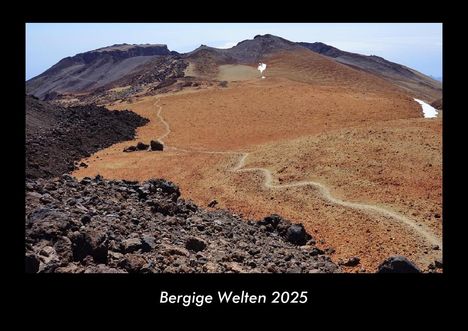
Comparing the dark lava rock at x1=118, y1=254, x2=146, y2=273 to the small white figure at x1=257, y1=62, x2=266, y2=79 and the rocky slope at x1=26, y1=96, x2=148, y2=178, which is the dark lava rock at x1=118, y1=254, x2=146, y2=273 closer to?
the rocky slope at x1=26, y1=96, x2=148, y2=178

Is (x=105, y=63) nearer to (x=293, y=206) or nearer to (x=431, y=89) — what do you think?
(x=431, y=89)

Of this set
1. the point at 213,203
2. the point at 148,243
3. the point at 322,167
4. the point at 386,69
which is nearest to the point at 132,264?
the point at 148,243

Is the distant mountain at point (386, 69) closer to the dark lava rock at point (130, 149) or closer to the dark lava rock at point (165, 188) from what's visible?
the dark lava rock at point (130, 149)

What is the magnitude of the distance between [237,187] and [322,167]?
146 inches

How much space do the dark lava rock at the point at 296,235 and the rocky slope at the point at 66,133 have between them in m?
11.7

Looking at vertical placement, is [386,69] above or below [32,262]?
above

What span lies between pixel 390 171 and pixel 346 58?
8659cm

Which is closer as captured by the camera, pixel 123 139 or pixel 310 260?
pixel 310 260

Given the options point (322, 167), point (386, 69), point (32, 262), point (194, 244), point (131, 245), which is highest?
point (386, 69)

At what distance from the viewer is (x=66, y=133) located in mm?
30281

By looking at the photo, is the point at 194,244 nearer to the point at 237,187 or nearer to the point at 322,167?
the point at 237,187
